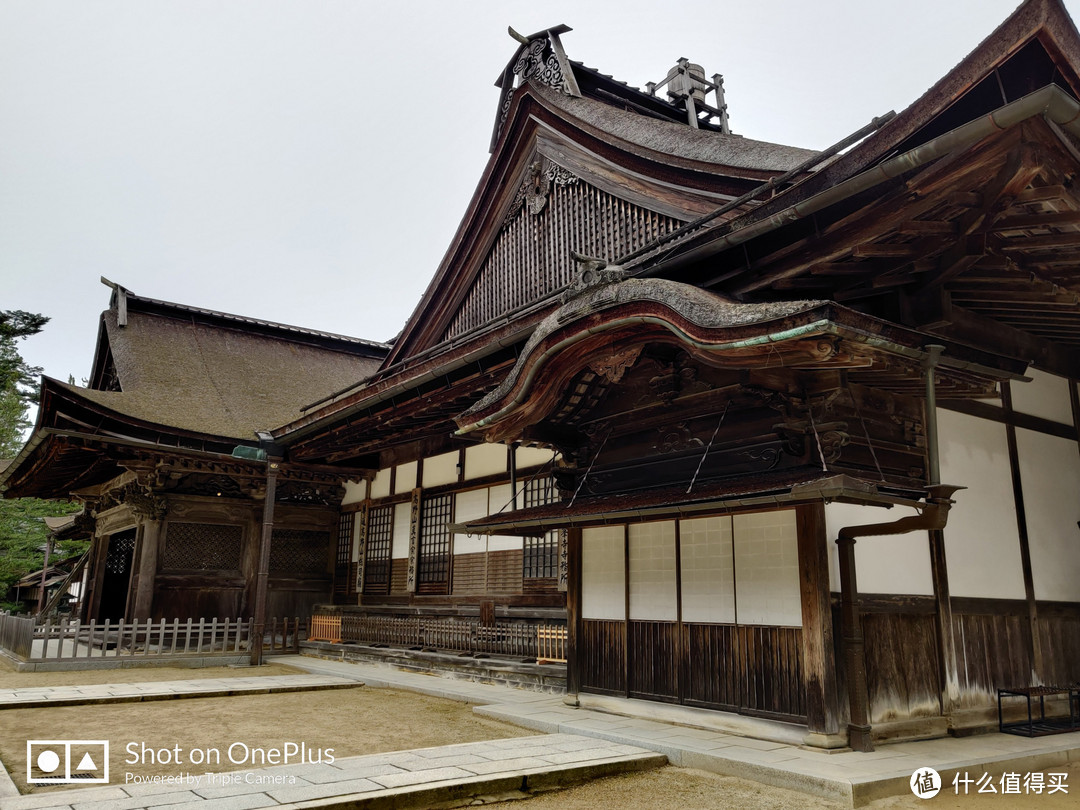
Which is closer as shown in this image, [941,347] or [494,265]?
[941,347]

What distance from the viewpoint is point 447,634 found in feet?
36.9

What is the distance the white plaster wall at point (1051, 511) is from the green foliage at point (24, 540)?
27.5m

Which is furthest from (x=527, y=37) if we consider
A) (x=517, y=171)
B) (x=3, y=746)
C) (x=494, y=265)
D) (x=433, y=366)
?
(x=3, y=746)

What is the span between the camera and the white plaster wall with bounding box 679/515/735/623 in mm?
6668

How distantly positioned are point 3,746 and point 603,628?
5.38 meters

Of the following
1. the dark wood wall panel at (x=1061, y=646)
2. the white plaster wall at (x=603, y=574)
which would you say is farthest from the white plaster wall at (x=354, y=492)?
the dark wood wall panel at (x=1061, y=646)

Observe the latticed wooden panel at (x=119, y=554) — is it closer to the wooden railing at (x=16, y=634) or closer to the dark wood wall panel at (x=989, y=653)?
the wooden railing at (x=16, y=634)

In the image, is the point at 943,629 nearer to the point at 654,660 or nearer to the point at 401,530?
the point at 654,660

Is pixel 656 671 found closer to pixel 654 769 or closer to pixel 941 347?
pixel 654 769

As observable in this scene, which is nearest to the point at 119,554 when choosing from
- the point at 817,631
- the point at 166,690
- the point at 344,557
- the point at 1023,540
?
the point at 344,557

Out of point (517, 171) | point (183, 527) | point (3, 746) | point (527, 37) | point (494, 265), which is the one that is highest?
point (527, 37)

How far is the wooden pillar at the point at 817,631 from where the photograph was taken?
557 cm

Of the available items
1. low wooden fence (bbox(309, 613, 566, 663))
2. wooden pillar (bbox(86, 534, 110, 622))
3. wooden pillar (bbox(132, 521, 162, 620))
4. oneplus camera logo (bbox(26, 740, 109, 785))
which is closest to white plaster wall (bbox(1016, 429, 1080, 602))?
low wooden fence (bbox(309, 613, 566, 663))

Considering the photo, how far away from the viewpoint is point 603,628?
7.83 metres
